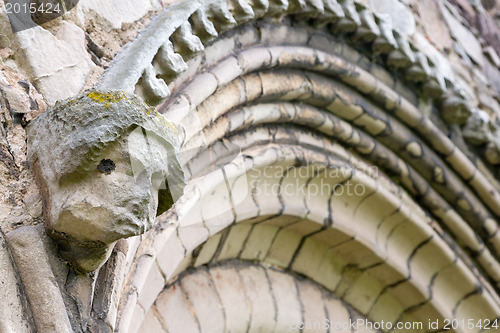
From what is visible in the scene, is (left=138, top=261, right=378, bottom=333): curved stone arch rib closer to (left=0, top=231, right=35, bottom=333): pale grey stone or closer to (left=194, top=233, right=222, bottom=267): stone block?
(left=194, top=233, right=222, bottom=267): stone block

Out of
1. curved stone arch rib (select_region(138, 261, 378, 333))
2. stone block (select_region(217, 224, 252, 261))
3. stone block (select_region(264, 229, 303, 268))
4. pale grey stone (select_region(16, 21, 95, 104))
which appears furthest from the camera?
stone block (select_region(264, 229, 303, 268))

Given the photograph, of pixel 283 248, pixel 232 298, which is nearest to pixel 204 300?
pixel 232 298

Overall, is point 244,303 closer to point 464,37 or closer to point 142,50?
point 142,50

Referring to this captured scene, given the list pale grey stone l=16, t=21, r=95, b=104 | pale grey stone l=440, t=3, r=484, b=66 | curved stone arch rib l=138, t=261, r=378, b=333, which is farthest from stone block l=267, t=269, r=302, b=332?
pale grey stone l=440, t=3, r=484, b=66

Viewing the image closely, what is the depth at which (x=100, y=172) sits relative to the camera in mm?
1034

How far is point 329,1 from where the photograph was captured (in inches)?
90.5

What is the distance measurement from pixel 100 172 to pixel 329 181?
1.37m

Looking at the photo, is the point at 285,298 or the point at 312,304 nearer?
the point at 285,298

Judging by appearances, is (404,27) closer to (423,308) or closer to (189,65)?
(423,308)

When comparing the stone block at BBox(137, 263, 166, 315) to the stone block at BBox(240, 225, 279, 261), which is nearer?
the stone block at BBox(137, 263, 166, 315)

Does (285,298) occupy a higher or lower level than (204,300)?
higher

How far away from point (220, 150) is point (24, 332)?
101 centimetres

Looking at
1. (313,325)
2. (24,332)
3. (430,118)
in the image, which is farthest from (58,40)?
(430,118)

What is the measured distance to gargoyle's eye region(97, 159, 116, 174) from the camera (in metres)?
1.04
